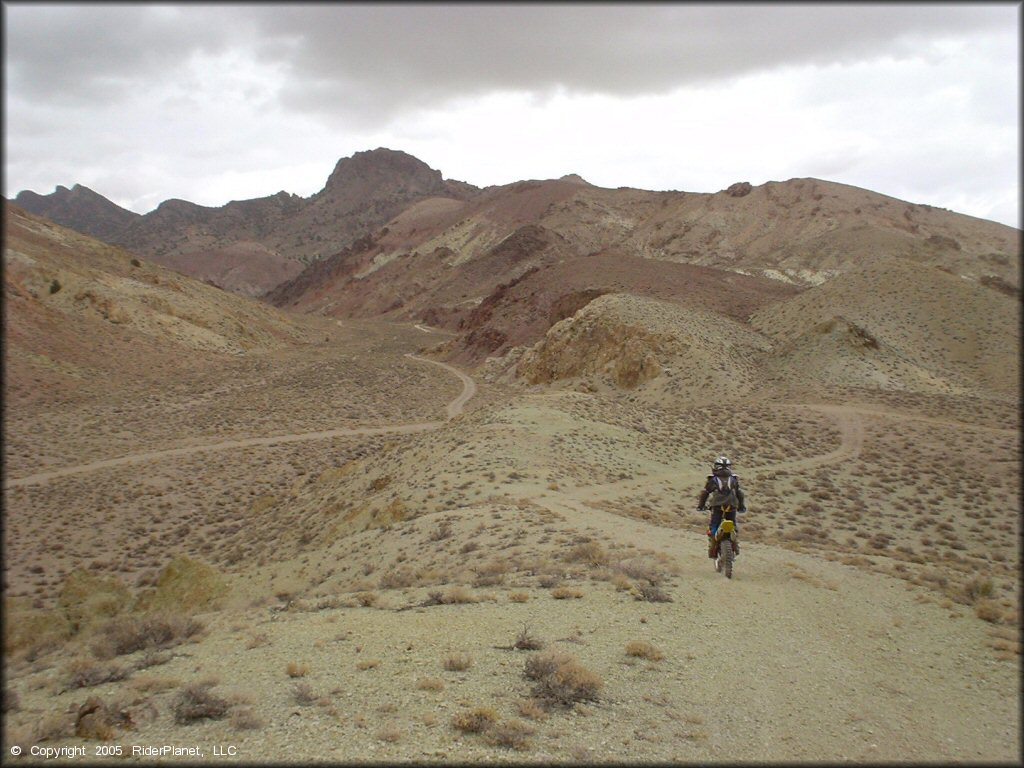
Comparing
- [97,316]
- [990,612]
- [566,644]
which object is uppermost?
[97,316]

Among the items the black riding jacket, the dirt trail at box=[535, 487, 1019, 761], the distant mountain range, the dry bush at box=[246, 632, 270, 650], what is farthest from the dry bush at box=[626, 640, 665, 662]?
the distant mountain range

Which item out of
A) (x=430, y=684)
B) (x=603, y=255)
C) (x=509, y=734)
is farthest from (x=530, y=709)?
(x=603, y=255)

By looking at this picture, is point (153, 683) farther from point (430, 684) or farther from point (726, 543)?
point (726, 543)

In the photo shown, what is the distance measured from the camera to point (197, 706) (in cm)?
539

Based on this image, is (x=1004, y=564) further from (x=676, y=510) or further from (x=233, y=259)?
(x=233, y=259)

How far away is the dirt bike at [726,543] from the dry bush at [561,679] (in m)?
4.15

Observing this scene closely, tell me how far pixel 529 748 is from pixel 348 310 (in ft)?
388

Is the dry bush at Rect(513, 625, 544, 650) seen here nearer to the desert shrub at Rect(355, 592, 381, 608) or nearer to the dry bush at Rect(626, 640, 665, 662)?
the dry bush at Rect(626, 640, 665, 662)

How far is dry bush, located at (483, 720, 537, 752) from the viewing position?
4938mm

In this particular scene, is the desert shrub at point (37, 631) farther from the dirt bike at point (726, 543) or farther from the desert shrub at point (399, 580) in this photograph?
the dirt bike at point (726, 543)

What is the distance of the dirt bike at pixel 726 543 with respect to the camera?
31.8 feet

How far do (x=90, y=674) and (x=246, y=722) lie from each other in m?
2.41

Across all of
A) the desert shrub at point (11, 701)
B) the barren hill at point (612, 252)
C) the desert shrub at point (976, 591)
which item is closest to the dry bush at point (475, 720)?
the desert shrub at point (11, 701)

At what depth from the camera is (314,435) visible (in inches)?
1273
